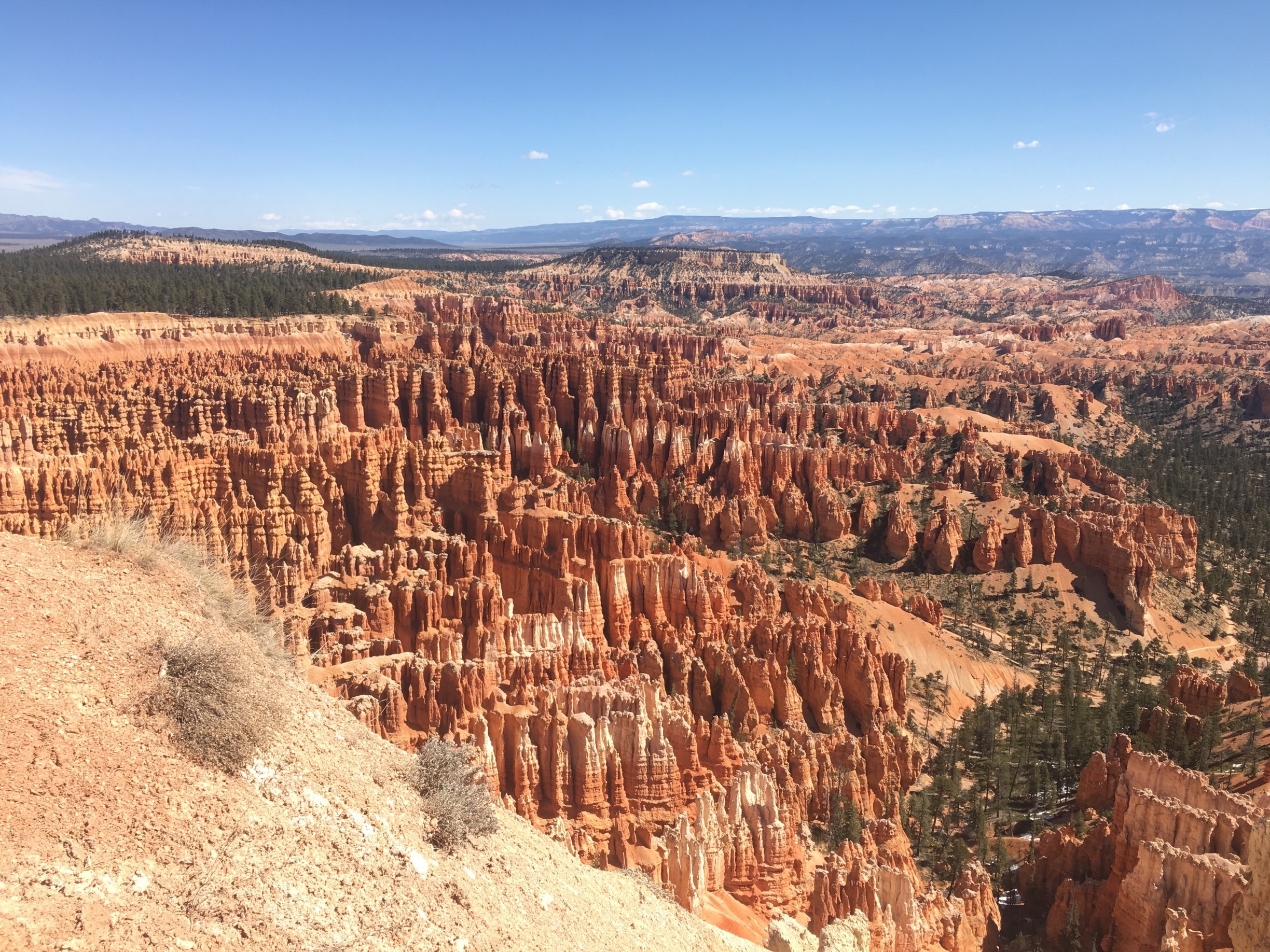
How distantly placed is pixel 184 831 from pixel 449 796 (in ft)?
10.8

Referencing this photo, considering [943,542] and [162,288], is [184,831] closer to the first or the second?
[943,542]

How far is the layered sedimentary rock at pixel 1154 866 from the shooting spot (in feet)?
53.1

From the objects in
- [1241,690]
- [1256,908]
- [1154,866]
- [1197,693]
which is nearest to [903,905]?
[1154,866]

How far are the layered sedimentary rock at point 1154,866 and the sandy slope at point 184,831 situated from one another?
11718 millimetres

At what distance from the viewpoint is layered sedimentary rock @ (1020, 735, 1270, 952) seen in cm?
1619

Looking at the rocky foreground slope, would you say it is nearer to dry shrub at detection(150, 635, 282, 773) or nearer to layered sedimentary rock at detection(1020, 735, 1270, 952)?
layered sedimentary rock at detection(1020, 735, 1270, 952)

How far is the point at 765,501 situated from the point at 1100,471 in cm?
2882

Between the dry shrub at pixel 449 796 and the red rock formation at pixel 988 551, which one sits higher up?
the dry shrub at pixel 449 796

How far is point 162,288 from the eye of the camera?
309 feet

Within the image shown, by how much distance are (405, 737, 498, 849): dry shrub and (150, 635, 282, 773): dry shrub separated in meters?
2.07

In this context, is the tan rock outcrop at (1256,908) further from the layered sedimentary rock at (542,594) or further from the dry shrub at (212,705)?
the dry shrub at (212,705)

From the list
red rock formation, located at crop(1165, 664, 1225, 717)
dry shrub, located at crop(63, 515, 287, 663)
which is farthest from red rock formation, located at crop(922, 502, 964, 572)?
dry shrub, located at crop(63, 515, 287, 663)

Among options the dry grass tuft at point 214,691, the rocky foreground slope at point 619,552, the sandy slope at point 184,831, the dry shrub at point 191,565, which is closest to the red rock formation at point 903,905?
the rocky foreground slope at point 619,552

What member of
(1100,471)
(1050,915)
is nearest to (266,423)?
(1050,915)
